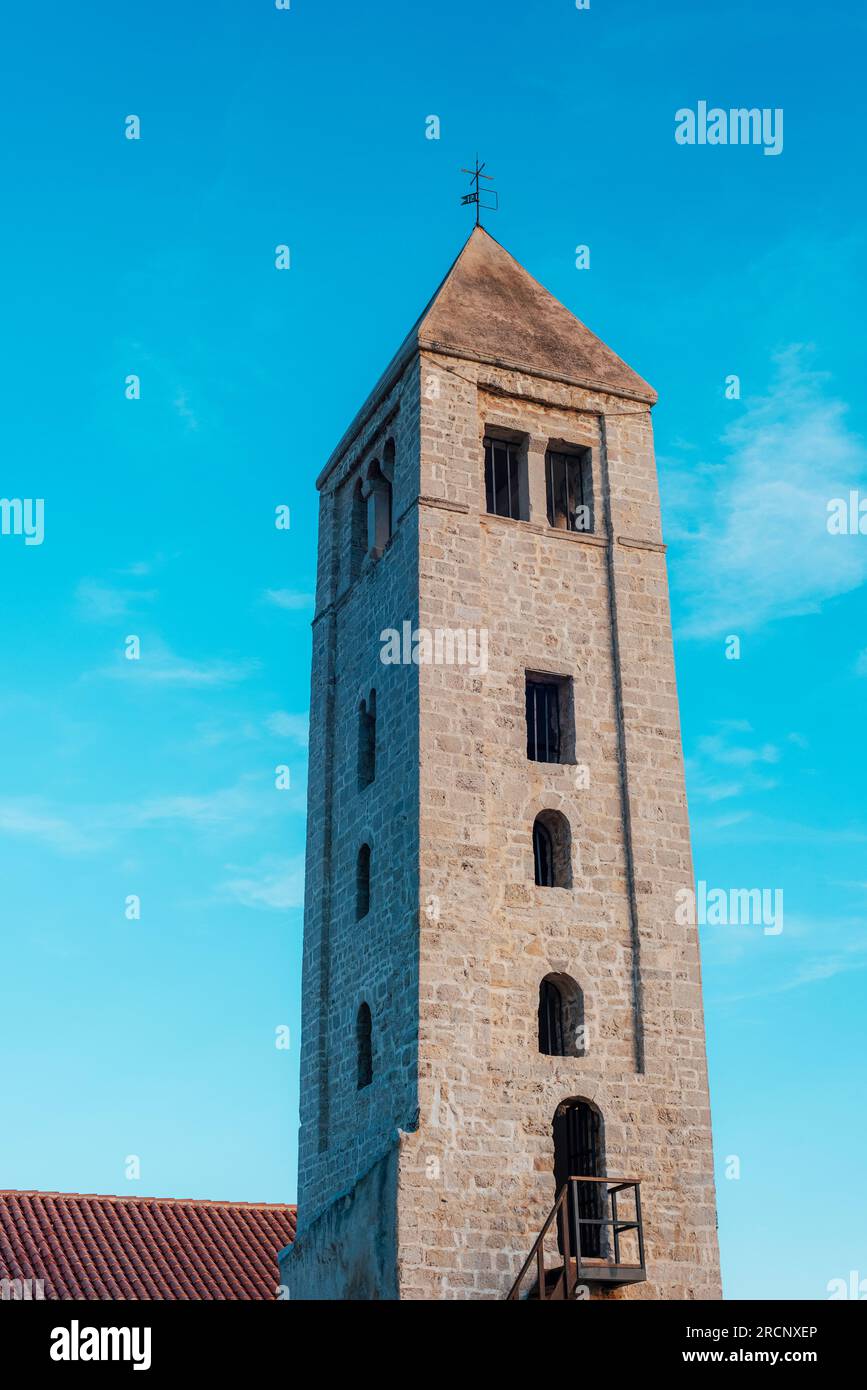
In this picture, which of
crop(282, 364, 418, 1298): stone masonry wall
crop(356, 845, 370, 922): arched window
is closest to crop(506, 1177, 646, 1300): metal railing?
crop(282, 364, 418, 1298): stone masonry wall

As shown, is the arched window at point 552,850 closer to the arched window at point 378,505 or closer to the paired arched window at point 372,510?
the paired arched window at point 372,510

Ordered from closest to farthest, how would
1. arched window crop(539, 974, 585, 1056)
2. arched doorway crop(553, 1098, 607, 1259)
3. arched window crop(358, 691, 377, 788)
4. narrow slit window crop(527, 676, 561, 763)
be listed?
arched doorway crop(553, 1098, 607, 1259) < arched window crop(539, 974, 585, 1056) < narrow slit window crop(527, 676, 561, 763) < arched window crop(358, 691, 377, 788)

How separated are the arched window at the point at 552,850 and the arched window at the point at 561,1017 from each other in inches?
55.8

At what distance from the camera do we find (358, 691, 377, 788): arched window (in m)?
24.7

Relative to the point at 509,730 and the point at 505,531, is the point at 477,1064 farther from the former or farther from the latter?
the point at 505,531

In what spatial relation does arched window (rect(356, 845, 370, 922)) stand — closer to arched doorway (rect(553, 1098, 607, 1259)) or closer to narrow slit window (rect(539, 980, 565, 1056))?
narrow slit window (rect(539, 980, 565, 1056))

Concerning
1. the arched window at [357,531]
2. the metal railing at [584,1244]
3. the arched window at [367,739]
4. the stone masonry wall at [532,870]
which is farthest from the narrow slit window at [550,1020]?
the arched window at [357,531]

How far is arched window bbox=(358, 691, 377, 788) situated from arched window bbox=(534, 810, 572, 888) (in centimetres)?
290

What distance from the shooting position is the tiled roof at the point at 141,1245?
87.2ft

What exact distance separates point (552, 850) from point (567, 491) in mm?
6249

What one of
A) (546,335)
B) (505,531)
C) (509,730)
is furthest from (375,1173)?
(546,335)

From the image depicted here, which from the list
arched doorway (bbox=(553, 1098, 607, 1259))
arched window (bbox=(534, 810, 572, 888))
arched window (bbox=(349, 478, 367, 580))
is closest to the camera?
arched doorway (bbox=(553, 1098, 607, 1259))
